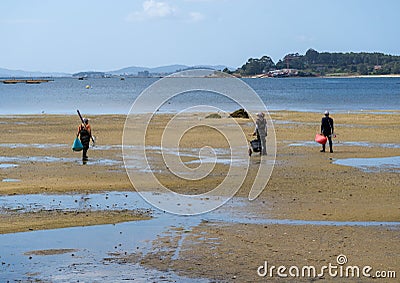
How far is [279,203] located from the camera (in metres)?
16.9

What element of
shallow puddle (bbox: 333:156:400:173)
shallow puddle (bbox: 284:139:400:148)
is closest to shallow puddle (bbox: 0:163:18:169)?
shallow puddle (bbox: 333:156:400:173)

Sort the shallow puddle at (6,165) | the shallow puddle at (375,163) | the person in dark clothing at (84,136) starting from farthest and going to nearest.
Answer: the person in dark clothing at (84,136), the shallow puddle at (6,165), the shallow puddle at (375,163)

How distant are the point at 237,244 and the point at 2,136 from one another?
990 inches

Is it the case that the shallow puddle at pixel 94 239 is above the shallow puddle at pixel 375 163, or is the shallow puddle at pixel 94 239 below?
above

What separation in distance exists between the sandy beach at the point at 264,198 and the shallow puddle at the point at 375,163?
47 centimetres

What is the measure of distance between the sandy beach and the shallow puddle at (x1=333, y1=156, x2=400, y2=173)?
1.53 feet

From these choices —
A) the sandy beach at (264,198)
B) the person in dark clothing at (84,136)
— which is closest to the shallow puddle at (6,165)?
the sandy beach at (264,198)

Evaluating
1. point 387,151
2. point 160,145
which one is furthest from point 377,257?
point 160,145

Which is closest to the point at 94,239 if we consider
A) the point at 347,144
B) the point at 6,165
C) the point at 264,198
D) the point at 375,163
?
the point at 264,198

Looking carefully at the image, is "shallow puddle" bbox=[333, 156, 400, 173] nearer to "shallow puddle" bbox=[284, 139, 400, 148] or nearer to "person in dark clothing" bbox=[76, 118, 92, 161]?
"shallow puddle" bbox=[284, 139, 400, 148]

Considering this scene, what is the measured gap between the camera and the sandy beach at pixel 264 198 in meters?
11.9

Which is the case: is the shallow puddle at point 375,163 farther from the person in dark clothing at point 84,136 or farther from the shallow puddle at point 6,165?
the shallow puddle at point 6,165

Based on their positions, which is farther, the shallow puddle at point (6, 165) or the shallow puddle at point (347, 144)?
the shallow puddle at point (347, 144)

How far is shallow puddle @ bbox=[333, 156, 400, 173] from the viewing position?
22602mm
